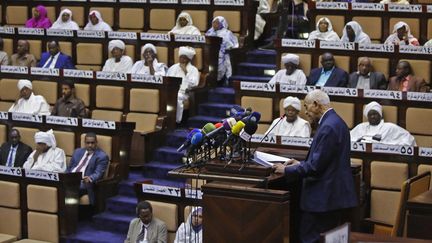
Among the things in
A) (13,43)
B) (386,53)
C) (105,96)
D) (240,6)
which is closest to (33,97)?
(105,96)

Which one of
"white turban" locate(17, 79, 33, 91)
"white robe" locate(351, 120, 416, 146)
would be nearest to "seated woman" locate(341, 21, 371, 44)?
"white robe" locate(351, 120, 416, 146)

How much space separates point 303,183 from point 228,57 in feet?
16.1

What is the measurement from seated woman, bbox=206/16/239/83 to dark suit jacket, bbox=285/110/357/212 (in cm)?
477

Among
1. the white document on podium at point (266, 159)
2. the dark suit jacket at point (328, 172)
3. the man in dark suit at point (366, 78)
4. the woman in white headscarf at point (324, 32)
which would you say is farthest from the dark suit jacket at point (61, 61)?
the dark suit jacket at point (328, 172)

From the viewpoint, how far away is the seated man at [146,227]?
6289 mm

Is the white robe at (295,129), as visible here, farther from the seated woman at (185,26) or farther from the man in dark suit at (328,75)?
the seated woman at (185,26)

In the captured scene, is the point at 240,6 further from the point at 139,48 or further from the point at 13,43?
the point at 13,43

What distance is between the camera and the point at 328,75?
7578 millimetres

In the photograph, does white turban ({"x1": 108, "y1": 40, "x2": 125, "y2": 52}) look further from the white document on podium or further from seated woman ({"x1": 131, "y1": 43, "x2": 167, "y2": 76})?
the white document on podium

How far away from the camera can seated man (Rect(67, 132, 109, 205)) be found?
7188mm

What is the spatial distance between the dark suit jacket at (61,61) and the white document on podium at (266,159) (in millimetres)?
5209

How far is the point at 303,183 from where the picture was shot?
3.95 meters

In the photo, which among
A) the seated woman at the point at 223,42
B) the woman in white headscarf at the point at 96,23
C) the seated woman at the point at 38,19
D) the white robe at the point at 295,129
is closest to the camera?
the white robe at the point at 295,129

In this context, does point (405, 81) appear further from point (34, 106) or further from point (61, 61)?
point (61, 61)
